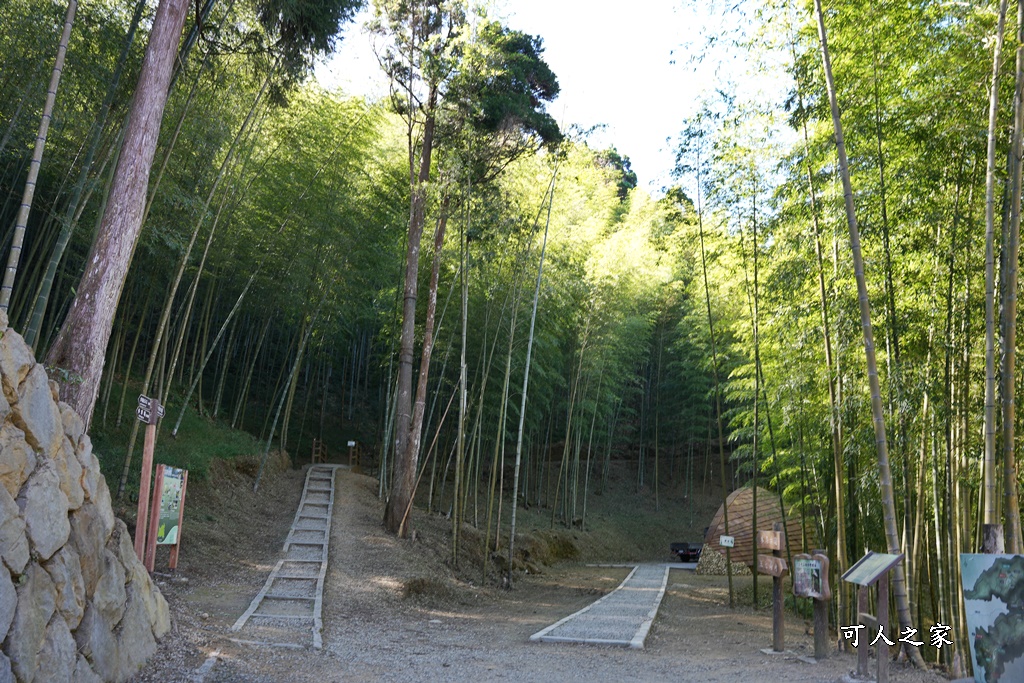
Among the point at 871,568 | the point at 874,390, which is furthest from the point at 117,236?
the point at 871,568

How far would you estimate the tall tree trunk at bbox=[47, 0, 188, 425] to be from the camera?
4652mm

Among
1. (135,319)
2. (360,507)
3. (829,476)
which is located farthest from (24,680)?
(135,319)

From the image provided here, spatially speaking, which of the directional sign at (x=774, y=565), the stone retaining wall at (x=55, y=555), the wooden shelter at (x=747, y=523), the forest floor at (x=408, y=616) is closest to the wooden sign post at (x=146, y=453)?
the forest floor at (x=408, y=616)

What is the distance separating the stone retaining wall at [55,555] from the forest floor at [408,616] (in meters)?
0.33

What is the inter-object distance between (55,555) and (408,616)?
429 centimetres

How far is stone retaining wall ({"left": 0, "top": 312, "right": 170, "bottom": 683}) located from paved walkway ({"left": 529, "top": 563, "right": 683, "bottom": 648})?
10.8 ft

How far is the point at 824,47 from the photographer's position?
4793mm

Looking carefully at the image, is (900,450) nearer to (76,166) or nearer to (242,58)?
(242,58)

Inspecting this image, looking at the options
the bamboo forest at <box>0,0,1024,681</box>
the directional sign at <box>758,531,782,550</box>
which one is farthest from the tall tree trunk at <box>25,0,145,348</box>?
the directional sign at <box>758,531,782,550</box>

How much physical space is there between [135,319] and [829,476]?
12.9 metres

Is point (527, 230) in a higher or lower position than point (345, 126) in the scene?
lower

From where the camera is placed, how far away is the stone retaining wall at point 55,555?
301cm

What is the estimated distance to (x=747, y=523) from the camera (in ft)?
41.7

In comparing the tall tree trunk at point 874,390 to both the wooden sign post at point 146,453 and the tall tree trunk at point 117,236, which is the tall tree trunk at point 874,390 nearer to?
the tall tree trunk at point 117,236
